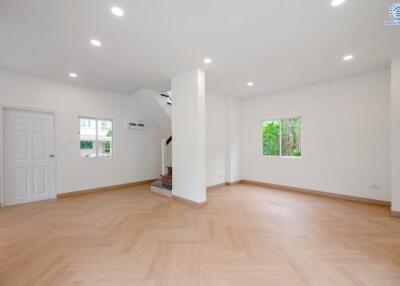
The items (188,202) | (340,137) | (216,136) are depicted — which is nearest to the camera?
(188,202)

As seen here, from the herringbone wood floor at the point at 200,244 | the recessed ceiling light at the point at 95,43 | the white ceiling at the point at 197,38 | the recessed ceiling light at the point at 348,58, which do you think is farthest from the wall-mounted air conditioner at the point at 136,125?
the recessed ceiling light at the point at 348,58

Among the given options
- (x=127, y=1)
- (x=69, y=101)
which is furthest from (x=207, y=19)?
(x=69, y=101)

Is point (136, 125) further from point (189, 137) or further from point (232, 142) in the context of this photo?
point (232, 142)

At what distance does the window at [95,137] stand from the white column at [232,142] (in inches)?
145

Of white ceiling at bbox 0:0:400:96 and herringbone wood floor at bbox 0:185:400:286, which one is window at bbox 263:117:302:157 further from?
herringbone wood floor at bbox 0:185:400:286

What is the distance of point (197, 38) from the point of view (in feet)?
8.63

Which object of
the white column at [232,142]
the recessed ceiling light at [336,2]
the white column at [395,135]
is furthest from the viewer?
the white column at [232,142]

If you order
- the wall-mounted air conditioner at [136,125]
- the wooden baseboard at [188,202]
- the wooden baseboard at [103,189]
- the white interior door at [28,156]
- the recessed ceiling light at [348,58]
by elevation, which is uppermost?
the recessed ceiling light at [348,58]

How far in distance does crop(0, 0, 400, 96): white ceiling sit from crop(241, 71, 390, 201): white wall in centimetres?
51

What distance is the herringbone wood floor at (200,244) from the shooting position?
174cm

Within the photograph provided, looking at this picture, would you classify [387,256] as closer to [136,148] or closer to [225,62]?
[225,62]

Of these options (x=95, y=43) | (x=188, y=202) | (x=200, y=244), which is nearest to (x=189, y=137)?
(x=188, y=202)

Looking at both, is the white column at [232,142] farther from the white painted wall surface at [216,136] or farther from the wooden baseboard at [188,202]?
the wooden baseboard at [188,202]

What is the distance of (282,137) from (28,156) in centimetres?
666
